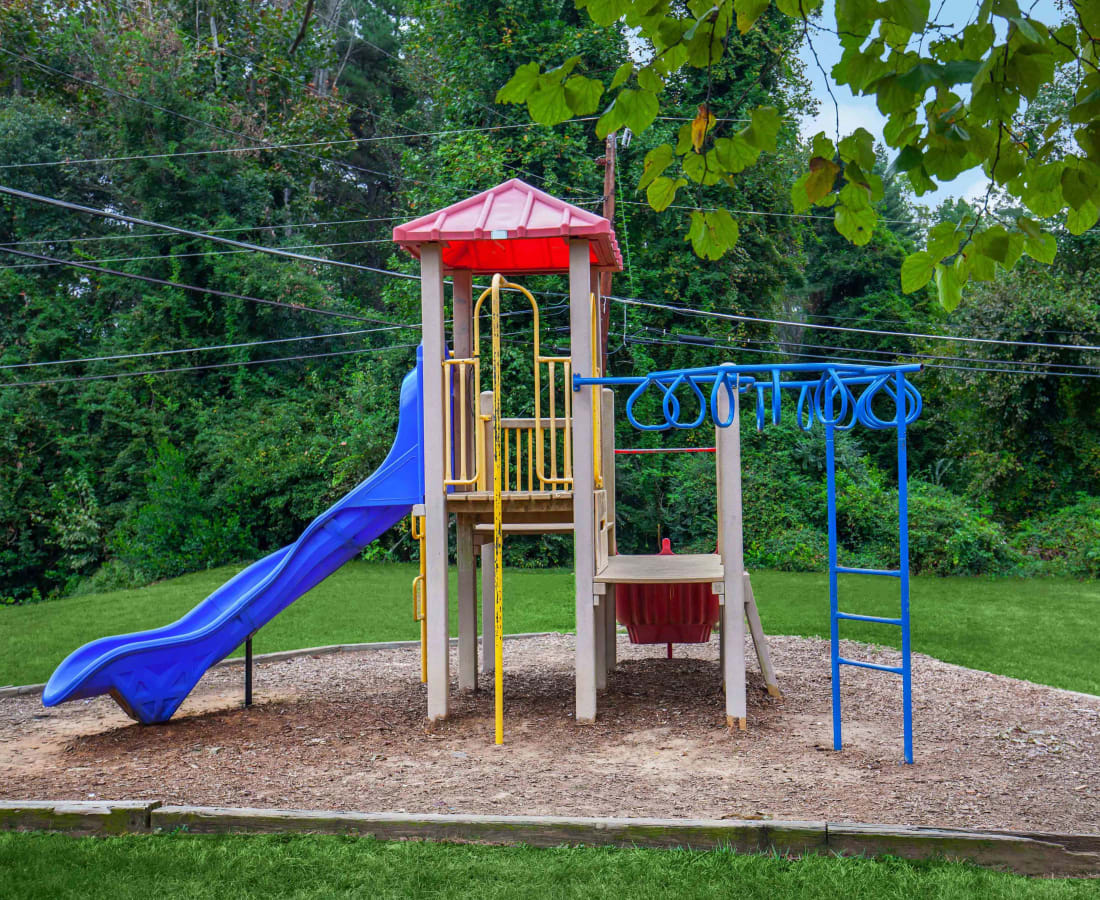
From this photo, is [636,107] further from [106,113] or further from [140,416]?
[106,113]

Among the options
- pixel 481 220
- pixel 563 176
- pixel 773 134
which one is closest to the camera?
pixel 773 134

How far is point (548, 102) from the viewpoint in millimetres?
2766

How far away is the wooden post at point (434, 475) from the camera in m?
6.95

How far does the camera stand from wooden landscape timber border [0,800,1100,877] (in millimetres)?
4145

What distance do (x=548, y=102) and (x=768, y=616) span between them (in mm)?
10520

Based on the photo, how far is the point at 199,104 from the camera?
2250 centimetres

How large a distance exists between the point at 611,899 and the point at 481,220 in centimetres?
452

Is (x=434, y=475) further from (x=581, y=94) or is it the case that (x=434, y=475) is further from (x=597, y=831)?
(x=581, y=94)

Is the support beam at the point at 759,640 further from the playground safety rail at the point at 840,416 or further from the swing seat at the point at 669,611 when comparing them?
the playground safety rail at the point at 840,416

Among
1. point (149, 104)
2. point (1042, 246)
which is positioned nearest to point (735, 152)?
point (1042, 246)

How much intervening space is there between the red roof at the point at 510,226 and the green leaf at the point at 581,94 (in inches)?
148

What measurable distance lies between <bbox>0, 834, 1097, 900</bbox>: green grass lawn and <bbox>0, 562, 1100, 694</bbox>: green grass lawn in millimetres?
4951

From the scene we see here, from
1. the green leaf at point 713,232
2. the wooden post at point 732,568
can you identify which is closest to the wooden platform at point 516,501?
the wooden post at point 732,568

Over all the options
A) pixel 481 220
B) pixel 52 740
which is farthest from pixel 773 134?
pixel 52 740
